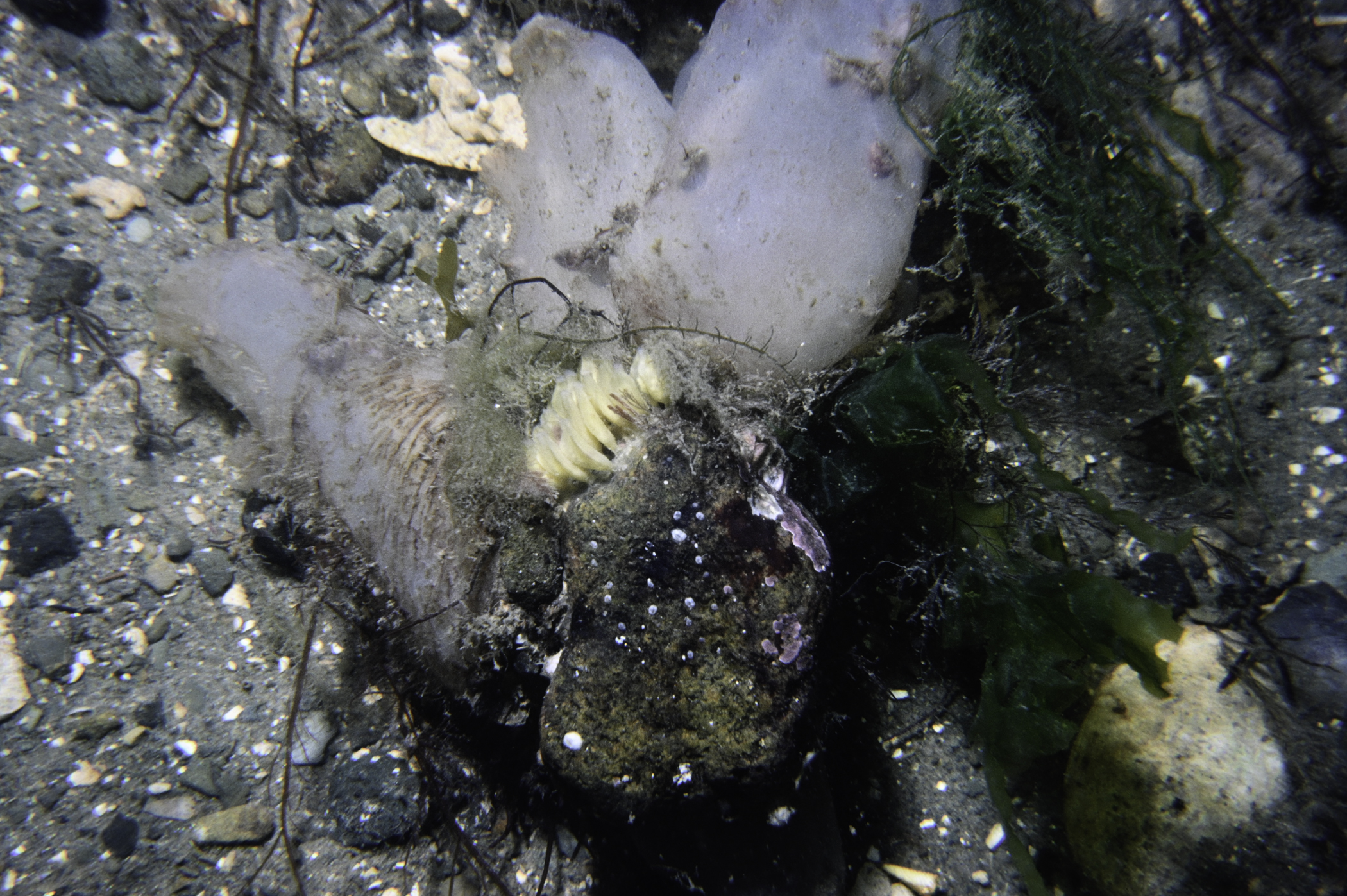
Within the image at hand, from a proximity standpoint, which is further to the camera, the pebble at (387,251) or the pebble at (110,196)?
the pebble at (387,251)

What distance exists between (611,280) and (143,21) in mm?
3058

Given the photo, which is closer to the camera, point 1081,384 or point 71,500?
point 1081,384

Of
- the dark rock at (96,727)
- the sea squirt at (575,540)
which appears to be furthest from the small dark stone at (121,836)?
the sea squirt at (575,540)

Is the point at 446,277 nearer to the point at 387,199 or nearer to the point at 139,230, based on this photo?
the point at 387,199

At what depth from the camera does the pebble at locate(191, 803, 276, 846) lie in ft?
8.87

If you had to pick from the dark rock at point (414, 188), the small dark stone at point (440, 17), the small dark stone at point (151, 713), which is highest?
the small dark stone at point (440, 17)

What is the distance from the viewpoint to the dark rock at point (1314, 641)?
211cm

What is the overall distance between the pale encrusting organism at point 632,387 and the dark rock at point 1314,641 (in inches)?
74.4

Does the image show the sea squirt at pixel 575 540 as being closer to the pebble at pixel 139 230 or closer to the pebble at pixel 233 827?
the pebble at pixel 139 230

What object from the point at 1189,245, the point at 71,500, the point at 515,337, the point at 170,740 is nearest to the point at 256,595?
the point at 170,740

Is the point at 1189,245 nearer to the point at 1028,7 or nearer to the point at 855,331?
the point at 1028,7

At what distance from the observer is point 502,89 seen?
134 inches

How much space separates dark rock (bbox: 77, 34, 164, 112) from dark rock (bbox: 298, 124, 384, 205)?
0.81m

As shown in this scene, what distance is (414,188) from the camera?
3330mm
